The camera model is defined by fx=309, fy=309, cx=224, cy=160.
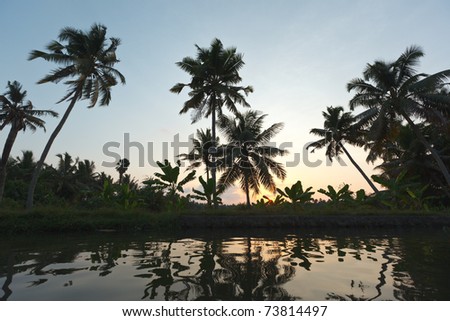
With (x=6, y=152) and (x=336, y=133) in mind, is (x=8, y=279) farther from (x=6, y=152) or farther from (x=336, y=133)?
(x=336, y=133)

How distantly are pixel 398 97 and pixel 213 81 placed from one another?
41.7 feet

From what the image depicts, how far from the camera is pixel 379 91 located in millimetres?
21844

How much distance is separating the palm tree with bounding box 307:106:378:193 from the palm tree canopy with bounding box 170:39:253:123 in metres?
9.80

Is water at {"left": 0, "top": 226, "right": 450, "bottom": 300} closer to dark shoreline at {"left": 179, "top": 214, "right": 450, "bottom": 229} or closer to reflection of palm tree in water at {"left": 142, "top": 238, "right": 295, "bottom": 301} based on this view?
reflection of palm tree in water at {"left": 142, "top": 238, "right": 295, "bottom": 301}

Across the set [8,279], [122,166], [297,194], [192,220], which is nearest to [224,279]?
→ [8,279]

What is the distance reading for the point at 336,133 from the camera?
2841 centimetres

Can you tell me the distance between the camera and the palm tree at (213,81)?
21.8m

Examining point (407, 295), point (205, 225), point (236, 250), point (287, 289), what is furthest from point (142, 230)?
point (407, 295)

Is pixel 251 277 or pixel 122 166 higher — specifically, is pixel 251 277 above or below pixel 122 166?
below

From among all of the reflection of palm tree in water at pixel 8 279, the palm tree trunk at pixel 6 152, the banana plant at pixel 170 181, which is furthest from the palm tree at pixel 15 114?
the reflection of palm tree in water at pixel 8 279

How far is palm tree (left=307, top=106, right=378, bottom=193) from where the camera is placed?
1105 inches

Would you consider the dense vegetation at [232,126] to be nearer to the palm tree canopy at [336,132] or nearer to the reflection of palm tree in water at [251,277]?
the palm tree canopy at [336,132]

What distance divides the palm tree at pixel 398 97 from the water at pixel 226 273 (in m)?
13.7

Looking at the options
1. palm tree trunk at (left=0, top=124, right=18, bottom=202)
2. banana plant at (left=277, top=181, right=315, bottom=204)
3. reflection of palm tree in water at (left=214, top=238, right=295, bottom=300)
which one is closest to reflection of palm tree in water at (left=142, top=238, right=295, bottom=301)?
reflection of palm tree in water at (left=214, top=238, right=295, bottom=300)
